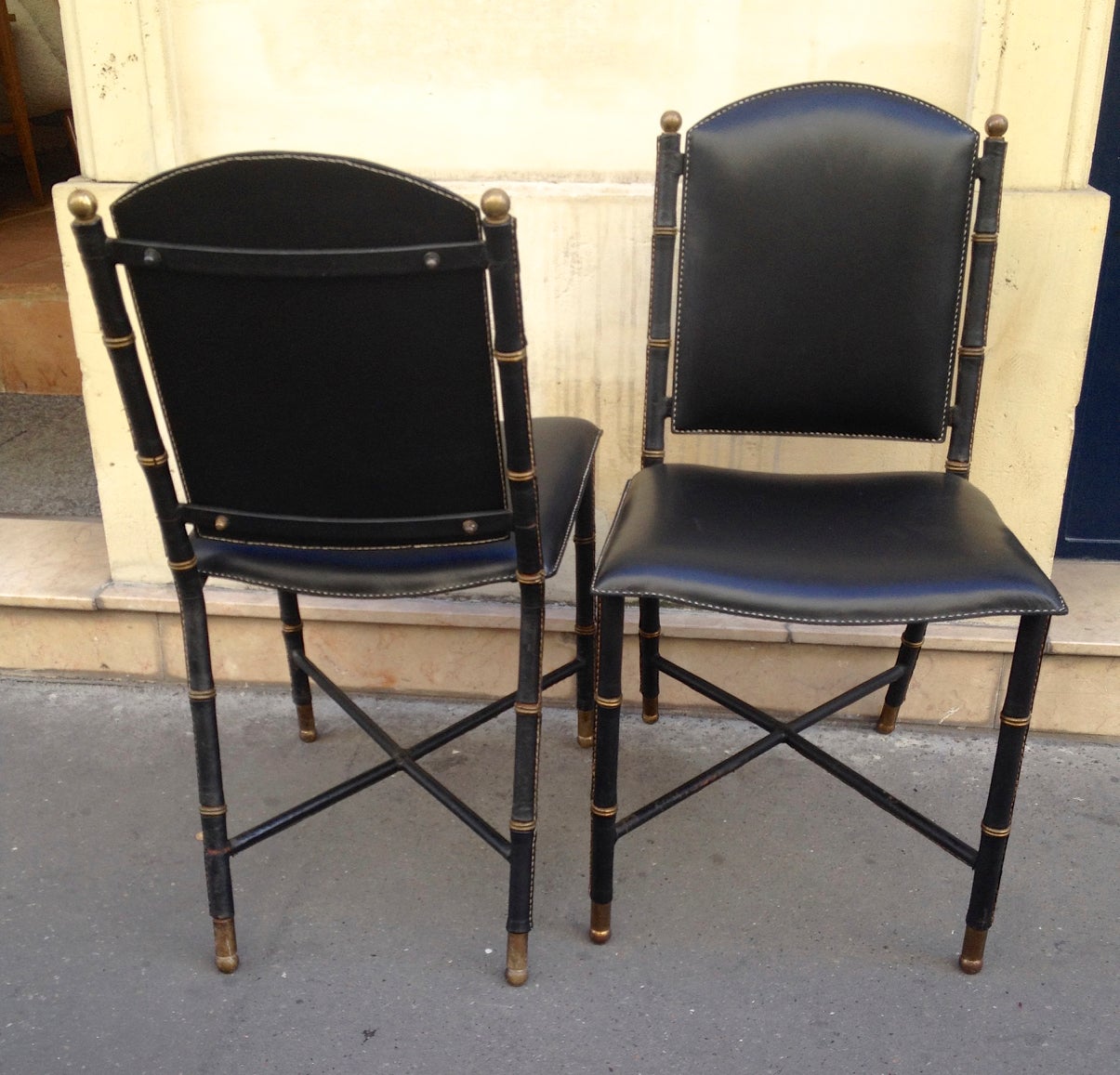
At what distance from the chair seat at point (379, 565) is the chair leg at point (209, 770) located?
0.21 feet

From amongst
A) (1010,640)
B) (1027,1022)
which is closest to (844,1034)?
(1027,1022)

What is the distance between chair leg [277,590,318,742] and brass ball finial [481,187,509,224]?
103 centimetres

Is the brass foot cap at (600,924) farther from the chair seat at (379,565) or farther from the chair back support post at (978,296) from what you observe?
the chair back support post at (978,296)

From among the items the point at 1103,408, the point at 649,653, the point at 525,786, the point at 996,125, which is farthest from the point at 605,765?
the point at 1103,408

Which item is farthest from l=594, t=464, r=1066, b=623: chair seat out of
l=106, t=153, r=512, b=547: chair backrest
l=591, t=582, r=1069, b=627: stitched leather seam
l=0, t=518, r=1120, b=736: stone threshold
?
l=0, t=518, r=1120, b=736: stone threshold

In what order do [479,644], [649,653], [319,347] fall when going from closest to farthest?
1. [319,347]
2. [649,653]
3. [479,644]

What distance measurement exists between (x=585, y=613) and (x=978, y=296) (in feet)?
2.74

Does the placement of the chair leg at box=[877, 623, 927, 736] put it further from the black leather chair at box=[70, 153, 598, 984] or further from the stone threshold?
the black leather chair at box=[70, 153, 598, 984]

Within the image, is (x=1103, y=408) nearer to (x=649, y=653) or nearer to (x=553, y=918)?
(x=649, y=653)

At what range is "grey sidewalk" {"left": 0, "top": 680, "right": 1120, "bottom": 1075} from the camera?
5.64ft

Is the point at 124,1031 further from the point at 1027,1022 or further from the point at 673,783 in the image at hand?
the point at 1027,1022

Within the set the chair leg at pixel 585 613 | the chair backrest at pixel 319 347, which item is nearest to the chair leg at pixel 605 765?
the chair backrest at pixel 319 347

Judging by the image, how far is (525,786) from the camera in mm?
1774

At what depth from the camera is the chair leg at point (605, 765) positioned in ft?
5.65
